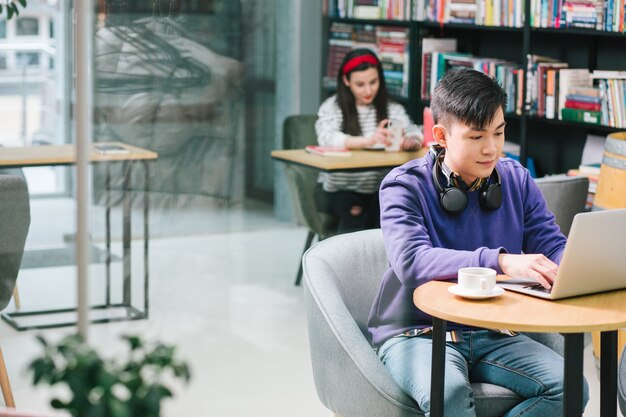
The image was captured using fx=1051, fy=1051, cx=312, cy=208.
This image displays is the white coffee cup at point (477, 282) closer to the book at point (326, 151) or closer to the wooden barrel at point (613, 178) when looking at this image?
the wooden barrel at point (613, 178)

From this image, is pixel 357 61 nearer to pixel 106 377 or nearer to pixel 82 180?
pixel 82 180

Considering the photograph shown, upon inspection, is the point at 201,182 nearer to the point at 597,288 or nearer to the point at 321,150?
the point at 321,150

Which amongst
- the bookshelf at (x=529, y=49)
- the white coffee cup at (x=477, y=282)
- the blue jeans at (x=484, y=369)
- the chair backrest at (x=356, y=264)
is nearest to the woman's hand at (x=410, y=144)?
the bookshelf at (x=529, y=49)

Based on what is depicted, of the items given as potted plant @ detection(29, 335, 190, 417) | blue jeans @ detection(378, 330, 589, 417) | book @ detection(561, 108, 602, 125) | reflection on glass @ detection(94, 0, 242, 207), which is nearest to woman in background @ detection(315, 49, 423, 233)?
reflection on glass @ detection(94, 0, 242, 207)

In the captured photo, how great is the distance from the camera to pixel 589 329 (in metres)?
2.07

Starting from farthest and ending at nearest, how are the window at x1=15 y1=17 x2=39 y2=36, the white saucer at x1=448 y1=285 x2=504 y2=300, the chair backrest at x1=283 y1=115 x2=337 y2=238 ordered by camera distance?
the chair backrest at x1=283 y1=115 x2=337 y2=238
the window at x1=15 y1=17 x2=39 y2=36
the white saucer at x1=448 y1=285 x2=504 y2=300

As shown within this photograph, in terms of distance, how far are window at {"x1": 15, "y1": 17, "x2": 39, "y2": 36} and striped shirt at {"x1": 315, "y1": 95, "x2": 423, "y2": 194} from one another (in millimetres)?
1466

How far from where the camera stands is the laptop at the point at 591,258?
2.17 metres

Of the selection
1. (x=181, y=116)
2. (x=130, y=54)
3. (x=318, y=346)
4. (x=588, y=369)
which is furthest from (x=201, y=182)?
(x=588, y=369)

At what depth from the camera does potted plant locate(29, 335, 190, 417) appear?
1.49 m

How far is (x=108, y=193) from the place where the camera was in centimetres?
343

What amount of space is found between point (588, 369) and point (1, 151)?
7.21ft

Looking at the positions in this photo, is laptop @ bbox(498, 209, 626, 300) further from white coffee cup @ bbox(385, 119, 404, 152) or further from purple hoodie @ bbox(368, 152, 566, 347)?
white coffee cup @ bbox(385, 119, 404, 152)

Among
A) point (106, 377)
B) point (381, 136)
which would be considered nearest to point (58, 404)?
point (106, 377)
